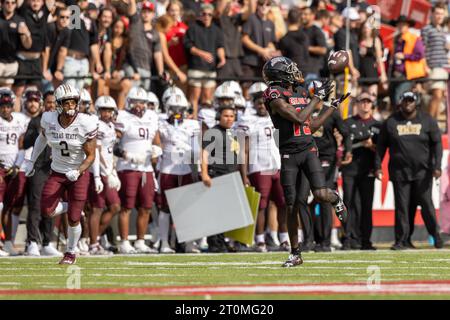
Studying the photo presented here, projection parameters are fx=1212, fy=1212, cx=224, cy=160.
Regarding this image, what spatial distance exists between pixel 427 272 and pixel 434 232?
4792mm

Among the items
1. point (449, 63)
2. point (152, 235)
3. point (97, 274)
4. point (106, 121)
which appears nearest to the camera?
point (97, 274)

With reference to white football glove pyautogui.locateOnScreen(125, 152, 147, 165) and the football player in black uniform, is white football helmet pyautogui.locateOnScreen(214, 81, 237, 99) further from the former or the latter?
the football player in black uniform

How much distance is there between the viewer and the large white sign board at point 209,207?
1487 centimetres

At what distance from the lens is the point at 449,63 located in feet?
60.7

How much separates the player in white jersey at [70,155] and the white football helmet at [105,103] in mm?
2704

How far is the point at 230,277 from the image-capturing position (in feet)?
33.6

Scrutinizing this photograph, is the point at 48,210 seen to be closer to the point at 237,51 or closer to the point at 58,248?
the point at 58,248

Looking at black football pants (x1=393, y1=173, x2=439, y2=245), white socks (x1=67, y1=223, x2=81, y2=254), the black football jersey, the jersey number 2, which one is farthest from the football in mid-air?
black football pants (x1=393, y1=173, x2=439, y2=245)

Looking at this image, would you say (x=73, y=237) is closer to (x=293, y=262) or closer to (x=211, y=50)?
(x=293, y=262)

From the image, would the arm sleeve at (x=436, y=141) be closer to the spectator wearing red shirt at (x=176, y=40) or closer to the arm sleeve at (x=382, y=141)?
the arm sleeve at (x=382, y=141)

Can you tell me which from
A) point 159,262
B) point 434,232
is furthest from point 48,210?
point 434,232

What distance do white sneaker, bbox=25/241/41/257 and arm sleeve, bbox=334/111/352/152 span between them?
396 cm

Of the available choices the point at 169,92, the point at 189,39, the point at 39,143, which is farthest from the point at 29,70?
the point at 39,143

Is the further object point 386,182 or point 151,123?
point 386,182
